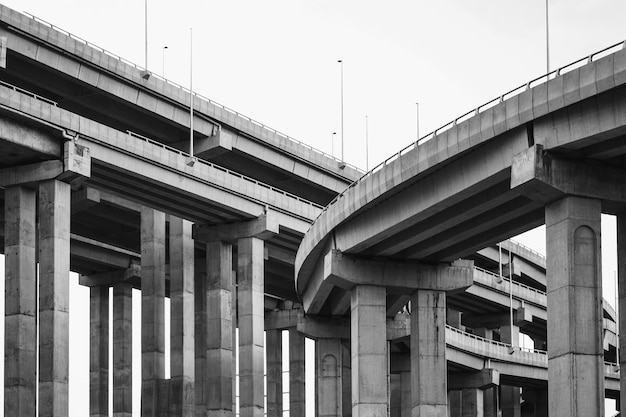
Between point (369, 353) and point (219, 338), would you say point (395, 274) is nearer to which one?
point (369, 353)

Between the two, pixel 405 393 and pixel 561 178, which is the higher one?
pixel 561 178

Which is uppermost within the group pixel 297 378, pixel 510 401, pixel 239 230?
pixel 239 230

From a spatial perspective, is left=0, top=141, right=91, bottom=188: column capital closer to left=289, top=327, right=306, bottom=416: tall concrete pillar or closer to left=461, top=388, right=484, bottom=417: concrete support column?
left=289, top=327, right=306, bottom=416: tall concrete pillar

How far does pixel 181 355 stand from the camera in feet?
245

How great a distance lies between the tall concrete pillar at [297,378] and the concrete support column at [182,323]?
2884cm

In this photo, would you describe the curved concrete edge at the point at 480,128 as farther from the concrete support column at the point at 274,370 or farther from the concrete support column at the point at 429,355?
the concrete support column at the point at 274,370

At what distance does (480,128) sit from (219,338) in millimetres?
29170

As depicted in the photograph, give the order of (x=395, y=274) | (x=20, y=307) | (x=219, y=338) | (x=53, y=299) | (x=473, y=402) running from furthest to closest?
(x=473, y=402)
(x=219, y=338)
(x=395, y=274)
(x=53, y=299)
(x=20, y=307)

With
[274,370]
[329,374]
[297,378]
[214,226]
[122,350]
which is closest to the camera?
[214,226]

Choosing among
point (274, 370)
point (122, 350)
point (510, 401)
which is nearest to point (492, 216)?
point (122, 350)

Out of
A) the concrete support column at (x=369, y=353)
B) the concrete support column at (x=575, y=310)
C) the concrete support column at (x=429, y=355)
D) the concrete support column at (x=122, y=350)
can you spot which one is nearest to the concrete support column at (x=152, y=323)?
the concrete support column at (x=122, y=350)

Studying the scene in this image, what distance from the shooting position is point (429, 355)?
2475 inches

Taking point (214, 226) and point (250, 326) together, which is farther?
point (214, 226)

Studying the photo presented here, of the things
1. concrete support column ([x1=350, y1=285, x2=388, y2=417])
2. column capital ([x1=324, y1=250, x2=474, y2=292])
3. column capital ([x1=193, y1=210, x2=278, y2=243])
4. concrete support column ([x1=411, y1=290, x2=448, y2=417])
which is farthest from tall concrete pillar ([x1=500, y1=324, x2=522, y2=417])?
concrete support column ([x1=350, y1=285, x2=388, y2=417])
